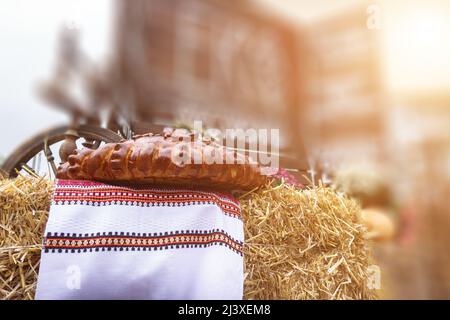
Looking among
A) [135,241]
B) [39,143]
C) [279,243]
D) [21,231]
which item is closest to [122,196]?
[135,241]

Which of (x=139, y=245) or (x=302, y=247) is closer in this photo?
(x=139, y=245)

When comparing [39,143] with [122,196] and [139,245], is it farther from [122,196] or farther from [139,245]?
[139,245]

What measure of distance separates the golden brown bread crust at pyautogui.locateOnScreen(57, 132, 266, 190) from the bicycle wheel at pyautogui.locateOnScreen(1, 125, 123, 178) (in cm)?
19

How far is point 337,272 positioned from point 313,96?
4.82 ft

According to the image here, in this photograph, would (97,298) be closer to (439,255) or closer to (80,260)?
(80,260)

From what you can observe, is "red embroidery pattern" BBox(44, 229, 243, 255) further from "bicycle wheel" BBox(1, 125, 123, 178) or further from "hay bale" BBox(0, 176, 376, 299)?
"bicycle wheel" BBox(1, 125, 123, 178)

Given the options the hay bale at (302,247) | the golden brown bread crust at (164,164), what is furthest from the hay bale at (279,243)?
the golden brown bread crust at (164,164)

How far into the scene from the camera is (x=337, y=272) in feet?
4.07

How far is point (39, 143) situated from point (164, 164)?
718 mm

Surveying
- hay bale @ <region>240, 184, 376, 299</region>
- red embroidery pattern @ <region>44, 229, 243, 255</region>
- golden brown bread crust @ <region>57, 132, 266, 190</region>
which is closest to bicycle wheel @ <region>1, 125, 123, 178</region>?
golden brown bread crust @ <region>57, 132, 266, 190</region>

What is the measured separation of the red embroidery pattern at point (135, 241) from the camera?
1042mm

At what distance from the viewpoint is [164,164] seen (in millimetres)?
1064

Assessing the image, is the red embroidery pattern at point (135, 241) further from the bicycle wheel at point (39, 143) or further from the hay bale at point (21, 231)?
the bicycle wheel at point (39, 143)

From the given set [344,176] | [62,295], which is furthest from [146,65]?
[62,295]
